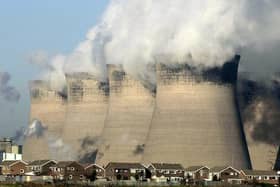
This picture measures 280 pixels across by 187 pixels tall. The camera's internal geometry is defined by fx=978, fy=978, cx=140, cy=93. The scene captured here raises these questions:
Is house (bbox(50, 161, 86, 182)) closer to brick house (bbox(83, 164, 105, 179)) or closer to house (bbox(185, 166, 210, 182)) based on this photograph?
brick house (bbox(83, 164, 105, 179))

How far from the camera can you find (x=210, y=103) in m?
46.7

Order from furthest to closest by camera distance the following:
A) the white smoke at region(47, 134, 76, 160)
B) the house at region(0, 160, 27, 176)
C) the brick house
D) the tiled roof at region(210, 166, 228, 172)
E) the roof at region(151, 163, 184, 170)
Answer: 1. the white smoke at region(47, 134, 76, 160)
2. the house at region(0, 160, 27, 176)
3. the brick house
4. the roof at region(151, 163, 184, 170)
5. the tiled roof at region(210, 166, 228, 172)

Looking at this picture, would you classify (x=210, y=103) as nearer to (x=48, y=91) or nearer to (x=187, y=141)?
(x=187, y=141)

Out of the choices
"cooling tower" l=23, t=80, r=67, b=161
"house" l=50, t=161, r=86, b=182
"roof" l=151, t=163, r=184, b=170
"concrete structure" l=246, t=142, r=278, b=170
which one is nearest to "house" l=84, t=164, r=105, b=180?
"house" l=50, t=161, r=86, b=182

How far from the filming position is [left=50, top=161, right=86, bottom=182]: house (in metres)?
51.1

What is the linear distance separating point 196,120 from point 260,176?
16.8ft

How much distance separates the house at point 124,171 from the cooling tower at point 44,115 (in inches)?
448

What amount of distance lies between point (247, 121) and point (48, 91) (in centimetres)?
1390

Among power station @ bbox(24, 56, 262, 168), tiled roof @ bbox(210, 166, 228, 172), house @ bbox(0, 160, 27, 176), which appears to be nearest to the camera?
power station @ bbox(24, 56, 262, 168)

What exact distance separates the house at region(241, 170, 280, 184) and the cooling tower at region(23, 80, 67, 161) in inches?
658

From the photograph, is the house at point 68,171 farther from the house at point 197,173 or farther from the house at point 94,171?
the house at point 197,173

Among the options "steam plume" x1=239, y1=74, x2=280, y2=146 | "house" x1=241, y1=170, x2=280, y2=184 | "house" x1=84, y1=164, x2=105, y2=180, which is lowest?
"house" x1=241, y1=170, x2=280, y2=184

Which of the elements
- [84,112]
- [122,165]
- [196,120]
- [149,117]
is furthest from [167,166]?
[84,112]

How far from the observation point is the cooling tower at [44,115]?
62.1 metres
